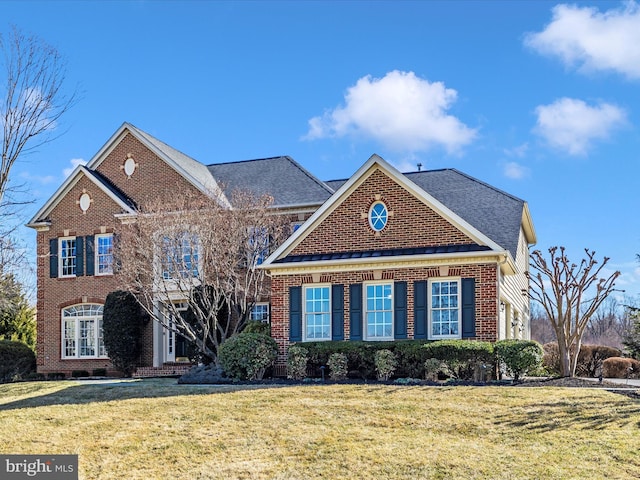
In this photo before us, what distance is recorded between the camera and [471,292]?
70.2ft

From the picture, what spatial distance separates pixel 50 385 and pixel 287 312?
6969 mm

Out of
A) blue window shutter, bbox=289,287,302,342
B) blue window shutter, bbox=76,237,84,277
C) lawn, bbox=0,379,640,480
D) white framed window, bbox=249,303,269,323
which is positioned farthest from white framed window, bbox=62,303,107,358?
lawn, bbox=0,379,640,480

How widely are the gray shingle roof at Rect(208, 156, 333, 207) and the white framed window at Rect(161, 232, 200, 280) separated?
4175 mm

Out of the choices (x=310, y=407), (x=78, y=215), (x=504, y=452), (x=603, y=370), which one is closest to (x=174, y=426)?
(x=310, y=407)

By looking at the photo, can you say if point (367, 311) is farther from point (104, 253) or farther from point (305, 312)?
point (104, 253)

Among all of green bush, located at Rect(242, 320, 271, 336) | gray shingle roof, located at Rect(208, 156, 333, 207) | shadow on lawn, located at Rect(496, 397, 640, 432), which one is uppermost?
gray shingle roof, located at Rect(208, 156, 333, 207)

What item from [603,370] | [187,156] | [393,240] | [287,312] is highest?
[187,156]

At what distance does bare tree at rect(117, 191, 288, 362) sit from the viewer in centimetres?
2506

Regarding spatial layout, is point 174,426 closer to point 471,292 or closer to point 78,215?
point 471,292

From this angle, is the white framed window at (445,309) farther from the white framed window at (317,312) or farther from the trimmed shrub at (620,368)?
the trimmed shrub at (620,368)

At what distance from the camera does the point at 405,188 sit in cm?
2245

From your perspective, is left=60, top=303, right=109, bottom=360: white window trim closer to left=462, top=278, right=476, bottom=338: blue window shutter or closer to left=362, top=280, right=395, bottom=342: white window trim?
left=362, top=280, right=395, bottom=342: white window trim

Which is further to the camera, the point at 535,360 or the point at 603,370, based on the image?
the point at 603,370

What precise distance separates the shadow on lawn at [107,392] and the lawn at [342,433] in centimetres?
18
